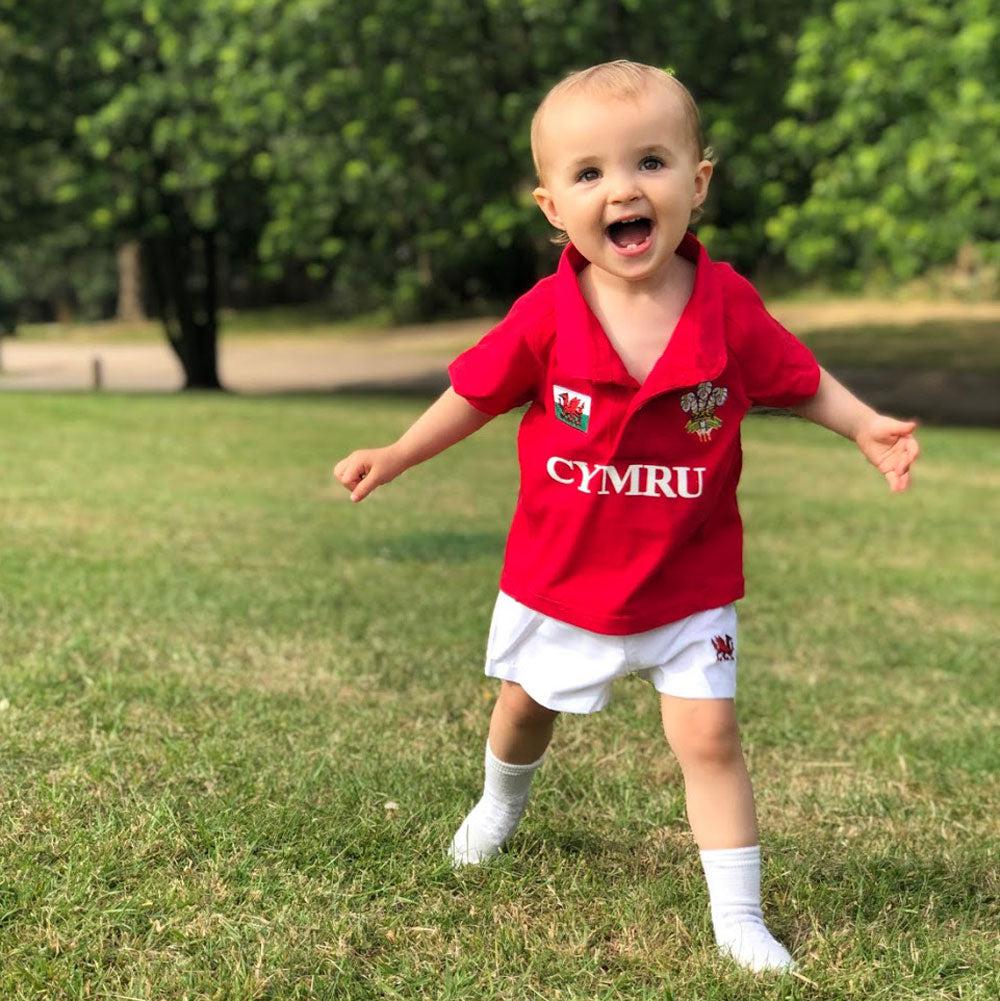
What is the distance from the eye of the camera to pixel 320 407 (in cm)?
1738

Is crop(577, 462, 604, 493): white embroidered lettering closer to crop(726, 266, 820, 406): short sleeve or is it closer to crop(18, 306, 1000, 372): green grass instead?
crop(726, 266, 820, 406): short sleeve

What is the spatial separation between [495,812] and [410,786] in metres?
0.47

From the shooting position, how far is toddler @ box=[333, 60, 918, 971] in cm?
255

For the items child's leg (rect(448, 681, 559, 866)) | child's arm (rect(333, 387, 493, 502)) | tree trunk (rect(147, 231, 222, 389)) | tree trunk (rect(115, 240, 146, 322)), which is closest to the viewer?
child's arm (rect(333, 387, 493, 502))

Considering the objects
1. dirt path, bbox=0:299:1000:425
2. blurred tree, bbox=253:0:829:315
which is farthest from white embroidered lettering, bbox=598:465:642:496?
dirt path, bbox=0:299:1000:425

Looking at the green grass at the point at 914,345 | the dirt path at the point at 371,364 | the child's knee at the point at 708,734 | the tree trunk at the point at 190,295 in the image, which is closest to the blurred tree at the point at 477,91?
the tree trunk at the point at 190,295

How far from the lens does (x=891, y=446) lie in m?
2.71

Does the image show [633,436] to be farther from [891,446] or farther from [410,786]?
[410,786]

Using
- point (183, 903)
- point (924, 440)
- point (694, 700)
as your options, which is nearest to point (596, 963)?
point (694, 700)

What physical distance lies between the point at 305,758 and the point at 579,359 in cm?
152

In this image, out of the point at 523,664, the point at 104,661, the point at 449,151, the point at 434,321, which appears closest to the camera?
the point at 523,664

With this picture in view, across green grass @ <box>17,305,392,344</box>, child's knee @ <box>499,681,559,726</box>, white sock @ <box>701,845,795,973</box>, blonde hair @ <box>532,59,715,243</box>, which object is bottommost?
green grass @ <box>17,305,392,344</box>

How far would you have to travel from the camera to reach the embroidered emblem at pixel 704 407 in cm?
260

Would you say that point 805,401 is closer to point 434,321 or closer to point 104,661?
point 104,661
